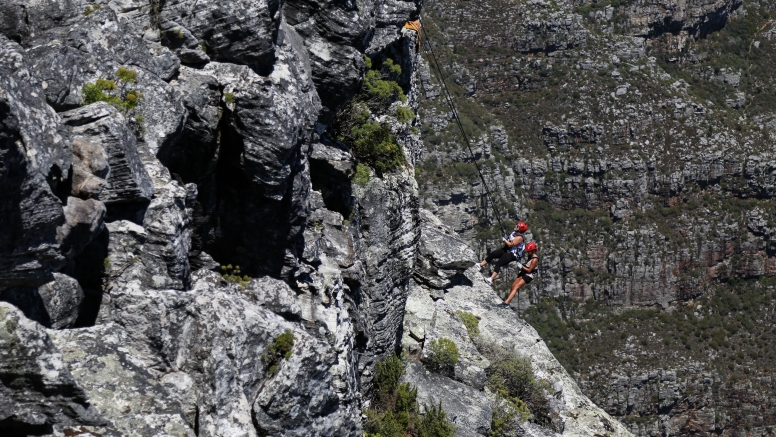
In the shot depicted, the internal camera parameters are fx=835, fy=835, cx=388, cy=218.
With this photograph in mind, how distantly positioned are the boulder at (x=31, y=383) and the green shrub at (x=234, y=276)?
3771mm

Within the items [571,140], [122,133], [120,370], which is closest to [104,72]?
[122,133]

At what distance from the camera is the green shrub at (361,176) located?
14.9 metres

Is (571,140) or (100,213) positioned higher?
(571,140)

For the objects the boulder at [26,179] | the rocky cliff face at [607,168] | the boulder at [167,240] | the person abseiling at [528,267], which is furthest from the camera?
the rocky cliff face at [607,168]

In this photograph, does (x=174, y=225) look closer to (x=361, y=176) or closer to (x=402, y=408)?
(x=361, y=176)

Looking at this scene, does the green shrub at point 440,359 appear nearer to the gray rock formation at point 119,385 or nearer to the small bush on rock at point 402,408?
the small bush on rock at point 402,408

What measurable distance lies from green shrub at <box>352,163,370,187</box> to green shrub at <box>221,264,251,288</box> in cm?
428

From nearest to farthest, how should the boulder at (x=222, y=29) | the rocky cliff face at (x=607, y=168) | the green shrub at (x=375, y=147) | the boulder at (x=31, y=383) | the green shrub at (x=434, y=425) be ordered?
the boulder at (x=31, y=383) → the boulder at (x=222, y=29) → the green shrub at (x=434, y=425) → the green shrub at (x=375, y=147) → the rocky cliff face at (x=607, y=168)

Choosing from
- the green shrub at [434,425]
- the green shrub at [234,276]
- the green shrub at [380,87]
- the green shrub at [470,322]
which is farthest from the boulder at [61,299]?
the green shrub at [470,322]

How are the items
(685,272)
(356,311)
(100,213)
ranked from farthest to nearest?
1. (685,272)
2. (356,311)
3. (100,213)

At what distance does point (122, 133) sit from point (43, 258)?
1.62m

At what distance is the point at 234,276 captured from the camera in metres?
10.7

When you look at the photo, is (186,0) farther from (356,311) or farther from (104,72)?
(356,311)

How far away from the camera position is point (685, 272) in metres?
96.4
